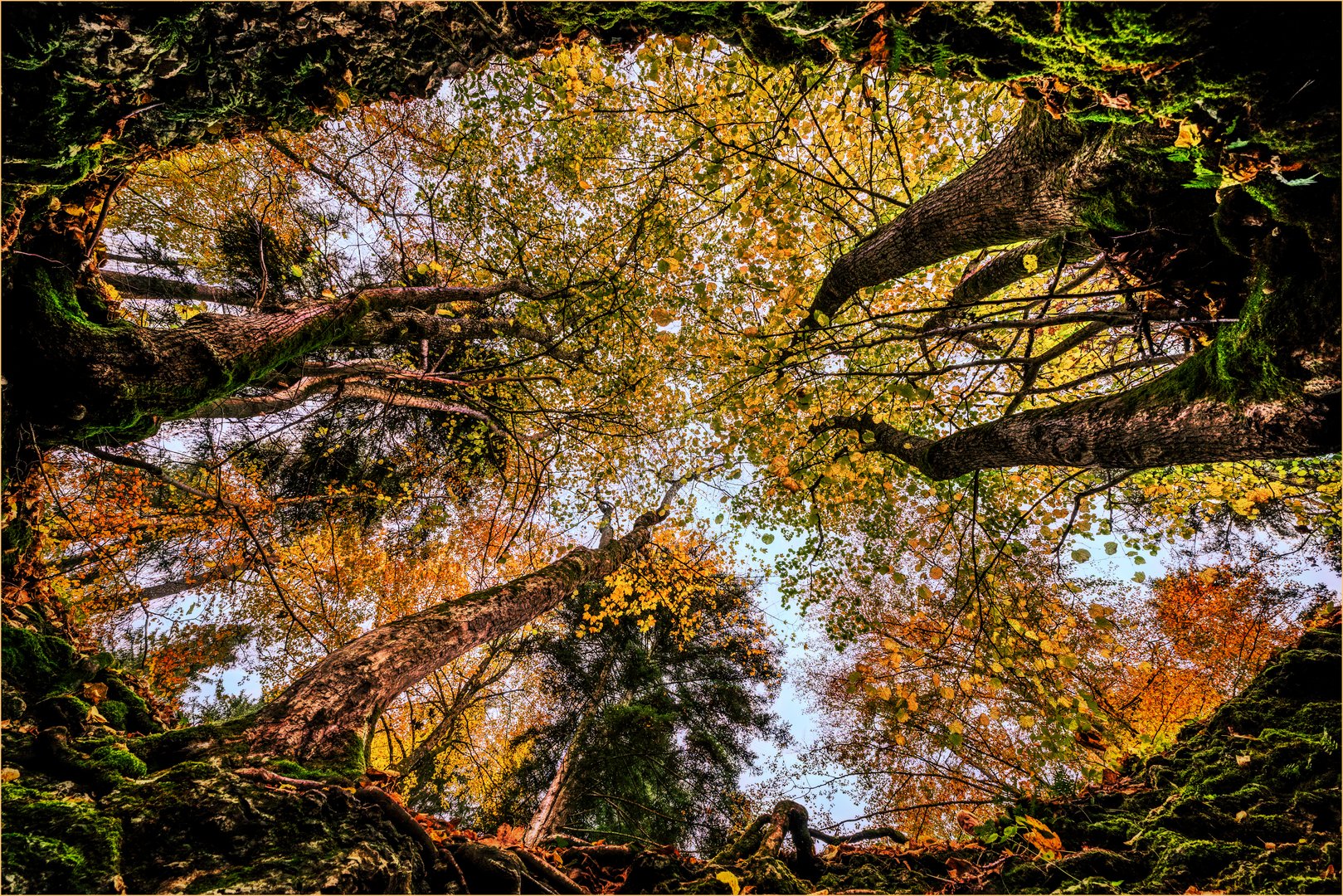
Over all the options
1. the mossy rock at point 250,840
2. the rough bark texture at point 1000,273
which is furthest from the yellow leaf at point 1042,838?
the rough bark texture at point 1000,273

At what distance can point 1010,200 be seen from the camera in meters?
3.29

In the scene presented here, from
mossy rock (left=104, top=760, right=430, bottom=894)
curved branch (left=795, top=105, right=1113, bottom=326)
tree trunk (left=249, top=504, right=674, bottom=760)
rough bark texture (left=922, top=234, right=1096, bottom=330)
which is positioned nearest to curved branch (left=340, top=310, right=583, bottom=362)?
tree trunk (left=249, top=504, right=674, bottom=760)

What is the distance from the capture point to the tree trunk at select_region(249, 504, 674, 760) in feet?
7.53

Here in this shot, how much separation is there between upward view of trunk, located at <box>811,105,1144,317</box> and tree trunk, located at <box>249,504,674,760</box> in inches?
202

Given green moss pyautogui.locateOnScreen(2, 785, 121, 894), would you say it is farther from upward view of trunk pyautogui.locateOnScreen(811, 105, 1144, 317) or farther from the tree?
the tree

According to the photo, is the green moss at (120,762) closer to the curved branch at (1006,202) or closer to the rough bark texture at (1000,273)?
the curved branch at (1006,202)

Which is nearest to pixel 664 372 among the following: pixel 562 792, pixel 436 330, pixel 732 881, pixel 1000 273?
pixel 436 330

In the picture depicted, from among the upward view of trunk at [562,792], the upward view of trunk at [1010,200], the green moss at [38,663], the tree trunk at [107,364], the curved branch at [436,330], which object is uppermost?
the curved branch at [436,330]

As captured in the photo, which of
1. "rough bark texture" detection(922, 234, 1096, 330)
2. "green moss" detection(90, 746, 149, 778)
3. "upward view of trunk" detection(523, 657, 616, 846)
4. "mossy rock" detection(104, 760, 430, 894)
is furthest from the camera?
"upward view of trunk" detection(523, 657, 616, 846)

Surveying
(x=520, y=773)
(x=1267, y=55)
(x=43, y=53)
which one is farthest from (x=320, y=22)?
(x=520, y=773)

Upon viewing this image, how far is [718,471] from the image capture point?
22.7ft

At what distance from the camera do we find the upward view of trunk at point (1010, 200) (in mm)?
2756

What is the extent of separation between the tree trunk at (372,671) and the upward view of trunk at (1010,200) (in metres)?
5.13

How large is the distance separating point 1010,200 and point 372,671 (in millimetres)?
5467
